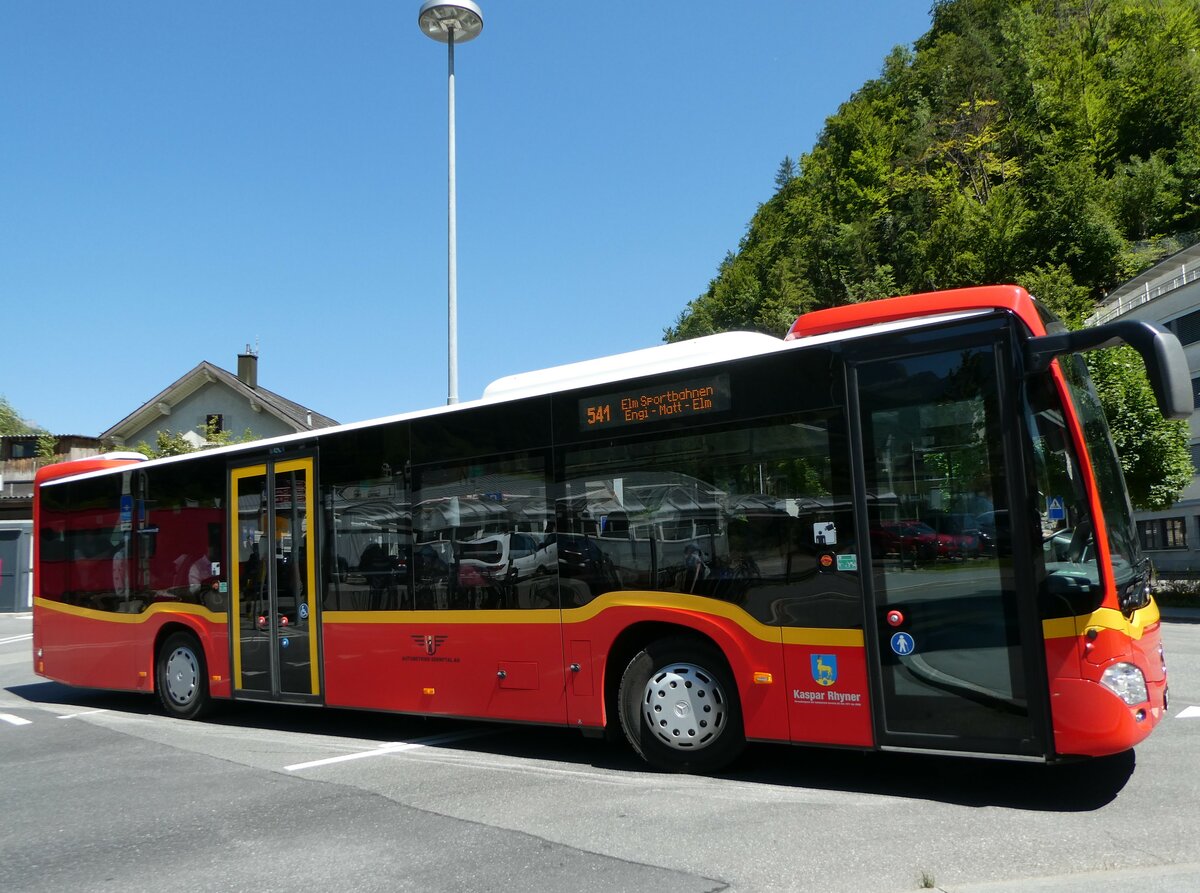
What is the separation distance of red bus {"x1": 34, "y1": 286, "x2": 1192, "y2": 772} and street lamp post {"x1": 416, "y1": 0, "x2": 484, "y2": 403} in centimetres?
411

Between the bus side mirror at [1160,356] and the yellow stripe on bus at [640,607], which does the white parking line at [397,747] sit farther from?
the bus side mirror at [1160,356]

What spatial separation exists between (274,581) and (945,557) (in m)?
6.41

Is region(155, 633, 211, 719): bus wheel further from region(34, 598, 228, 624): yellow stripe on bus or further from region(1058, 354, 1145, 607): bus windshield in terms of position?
region(1058, 354, 1145, 607): bus windshield

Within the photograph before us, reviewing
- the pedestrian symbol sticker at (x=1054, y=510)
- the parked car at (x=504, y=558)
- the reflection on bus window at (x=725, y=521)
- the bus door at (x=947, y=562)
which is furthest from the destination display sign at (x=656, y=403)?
the pedestrian symbol sticker at (x=1054, y=510)

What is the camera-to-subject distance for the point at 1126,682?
17.9 feet

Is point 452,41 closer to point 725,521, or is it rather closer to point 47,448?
point 725,521

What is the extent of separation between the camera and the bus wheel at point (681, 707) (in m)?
6.82

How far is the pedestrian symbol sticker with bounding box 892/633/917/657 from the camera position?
19.5ft

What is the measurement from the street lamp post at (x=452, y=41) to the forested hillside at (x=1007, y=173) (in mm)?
30712

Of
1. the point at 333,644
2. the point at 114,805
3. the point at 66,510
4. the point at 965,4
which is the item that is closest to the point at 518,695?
the point at 333,644

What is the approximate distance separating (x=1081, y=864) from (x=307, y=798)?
467cm

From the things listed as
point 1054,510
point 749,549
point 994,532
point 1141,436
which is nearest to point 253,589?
point 749,549

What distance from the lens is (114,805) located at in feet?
22.4

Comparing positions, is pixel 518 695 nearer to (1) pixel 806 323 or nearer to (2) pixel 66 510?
(1) pixel 806 323
